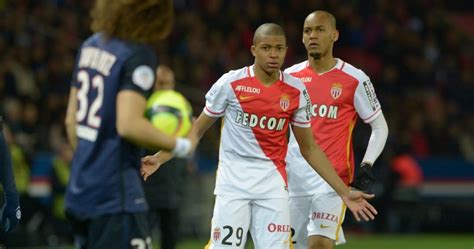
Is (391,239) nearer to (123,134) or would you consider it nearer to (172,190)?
(172,190)

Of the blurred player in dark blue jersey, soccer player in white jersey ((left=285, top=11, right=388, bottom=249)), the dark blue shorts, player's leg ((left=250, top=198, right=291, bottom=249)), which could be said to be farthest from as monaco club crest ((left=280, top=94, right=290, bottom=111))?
the dark blue shorts

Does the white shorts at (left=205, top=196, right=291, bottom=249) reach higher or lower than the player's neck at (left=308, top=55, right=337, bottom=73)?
lower

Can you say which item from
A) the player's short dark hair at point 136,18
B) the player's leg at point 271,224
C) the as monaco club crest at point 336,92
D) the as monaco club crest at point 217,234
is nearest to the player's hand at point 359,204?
the player's leg at point 271,224

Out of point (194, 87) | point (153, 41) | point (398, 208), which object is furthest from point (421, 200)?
point (153, 41)

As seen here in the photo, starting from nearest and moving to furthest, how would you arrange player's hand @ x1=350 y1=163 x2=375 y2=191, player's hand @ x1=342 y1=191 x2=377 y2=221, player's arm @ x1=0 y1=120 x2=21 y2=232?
player's arm @ x1=0 y1=120 x2=21 y2=232 < player's hand @ x1=342 y1=191 x2=377 y2=221 < player's hand @ x1=350 y1=163 x2=375 y2=191

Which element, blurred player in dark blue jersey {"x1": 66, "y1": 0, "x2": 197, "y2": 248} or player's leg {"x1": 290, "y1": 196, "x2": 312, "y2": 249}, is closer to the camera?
blurred player in dark blue jersey {"x1": 66, "y1": 0, "x2": 197, "y2": 248}

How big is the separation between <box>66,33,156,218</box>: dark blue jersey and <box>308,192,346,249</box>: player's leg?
11.0 feet

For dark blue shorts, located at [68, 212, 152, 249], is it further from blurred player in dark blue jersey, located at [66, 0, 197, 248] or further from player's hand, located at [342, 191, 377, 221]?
player's hand, located at [342, 191, 377, 221]

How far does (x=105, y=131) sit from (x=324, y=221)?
362cm

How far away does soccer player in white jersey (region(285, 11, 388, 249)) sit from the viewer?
29.2 feet

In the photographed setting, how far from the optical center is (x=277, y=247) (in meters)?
7.96

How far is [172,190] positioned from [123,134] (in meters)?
6.45

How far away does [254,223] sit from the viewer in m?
8.12

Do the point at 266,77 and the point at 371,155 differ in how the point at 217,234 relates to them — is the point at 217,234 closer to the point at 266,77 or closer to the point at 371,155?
the point at 266,77
